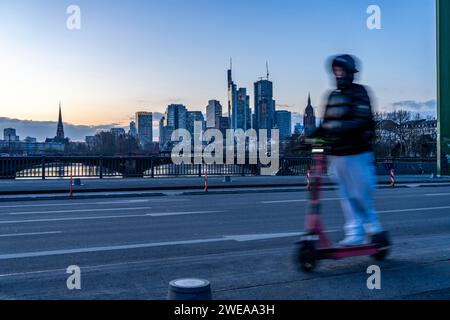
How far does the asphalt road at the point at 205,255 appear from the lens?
4996mm

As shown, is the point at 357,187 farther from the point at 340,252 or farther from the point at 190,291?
the point at 190,291

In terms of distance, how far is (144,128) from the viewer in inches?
3201

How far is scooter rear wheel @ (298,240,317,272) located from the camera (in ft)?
17.5

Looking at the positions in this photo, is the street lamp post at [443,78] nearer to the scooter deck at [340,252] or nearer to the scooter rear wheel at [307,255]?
the scooter deck at [340,252]

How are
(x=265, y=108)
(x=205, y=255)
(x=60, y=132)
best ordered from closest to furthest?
(x=205, y=255)
(x=265, y=108)
(x=60, y=132)

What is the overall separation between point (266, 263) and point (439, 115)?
110 feet

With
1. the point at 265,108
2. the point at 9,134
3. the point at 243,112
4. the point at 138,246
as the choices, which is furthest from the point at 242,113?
the point at 138,246

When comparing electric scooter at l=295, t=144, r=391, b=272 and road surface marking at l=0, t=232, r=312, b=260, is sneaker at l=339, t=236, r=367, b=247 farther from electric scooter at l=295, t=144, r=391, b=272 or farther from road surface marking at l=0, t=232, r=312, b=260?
road surface marking at l=0, t=232, r=312, b=260

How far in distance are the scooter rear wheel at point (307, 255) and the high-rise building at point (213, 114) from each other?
5679cm

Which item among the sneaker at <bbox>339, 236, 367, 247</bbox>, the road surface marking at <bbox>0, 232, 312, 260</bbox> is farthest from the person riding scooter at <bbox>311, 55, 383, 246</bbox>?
the road surface marking at <bbox>0, 232, 312, 260</bbox>

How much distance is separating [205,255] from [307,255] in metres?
2.02

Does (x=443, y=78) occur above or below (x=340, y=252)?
above

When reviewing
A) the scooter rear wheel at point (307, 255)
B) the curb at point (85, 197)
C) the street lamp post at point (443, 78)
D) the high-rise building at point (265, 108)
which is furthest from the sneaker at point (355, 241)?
the high-rise building at point (265, 108)
